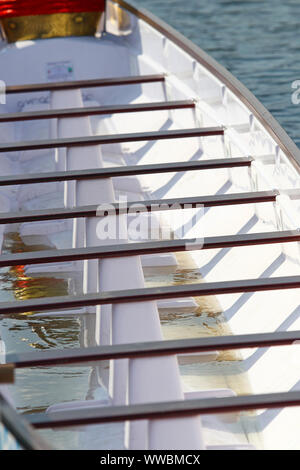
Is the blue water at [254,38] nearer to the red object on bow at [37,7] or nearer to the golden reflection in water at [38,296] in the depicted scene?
the red object on bow at [37,7]

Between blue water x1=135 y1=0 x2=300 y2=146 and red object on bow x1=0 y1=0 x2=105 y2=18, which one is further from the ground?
blue water x1=135 y1=0 x2=300 y2=146

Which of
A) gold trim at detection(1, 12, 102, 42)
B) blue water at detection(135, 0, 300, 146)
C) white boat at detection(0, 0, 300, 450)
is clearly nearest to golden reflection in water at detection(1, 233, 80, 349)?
white boat at detection(0, 0, 300, 450)

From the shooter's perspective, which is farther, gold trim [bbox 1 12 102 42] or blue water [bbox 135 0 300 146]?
blue water [bbox 135 0 300 146]

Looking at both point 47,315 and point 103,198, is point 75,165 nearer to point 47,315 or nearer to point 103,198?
point 103,198

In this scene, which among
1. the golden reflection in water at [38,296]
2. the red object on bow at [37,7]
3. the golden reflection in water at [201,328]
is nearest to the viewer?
the golden reflection in water at [201,328]

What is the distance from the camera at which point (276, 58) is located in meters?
8.34

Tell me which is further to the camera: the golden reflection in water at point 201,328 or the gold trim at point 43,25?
the gold trim at point 43,25

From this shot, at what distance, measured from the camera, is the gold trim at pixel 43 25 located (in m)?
5.48

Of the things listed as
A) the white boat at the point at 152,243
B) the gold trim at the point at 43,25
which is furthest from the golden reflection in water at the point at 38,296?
the gold trim at the point at 43,25

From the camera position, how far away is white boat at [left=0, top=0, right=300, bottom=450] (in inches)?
93.7

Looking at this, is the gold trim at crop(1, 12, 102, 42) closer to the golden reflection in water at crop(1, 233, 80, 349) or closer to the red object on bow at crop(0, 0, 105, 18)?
the red object on bow at crop(0, 0, 105, 18)

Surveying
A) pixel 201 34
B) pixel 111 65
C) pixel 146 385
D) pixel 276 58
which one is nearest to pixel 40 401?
pixel 146 385

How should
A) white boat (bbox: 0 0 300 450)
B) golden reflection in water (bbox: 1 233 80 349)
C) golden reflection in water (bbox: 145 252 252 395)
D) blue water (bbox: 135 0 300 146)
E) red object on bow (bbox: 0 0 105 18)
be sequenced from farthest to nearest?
blue water (bbox: 135 0 300 146), red object on bow (bbox: 0 0 105 18), golden reflection in water (bbox: 1 233 80 349), golden reflection in water (bbox: 145 252 252 395), white boat (bbox: 0 0 300 450)

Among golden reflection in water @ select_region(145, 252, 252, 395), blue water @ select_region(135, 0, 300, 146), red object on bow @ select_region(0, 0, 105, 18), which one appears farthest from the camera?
blue water @ select_region(135, 0, 300, 146)
